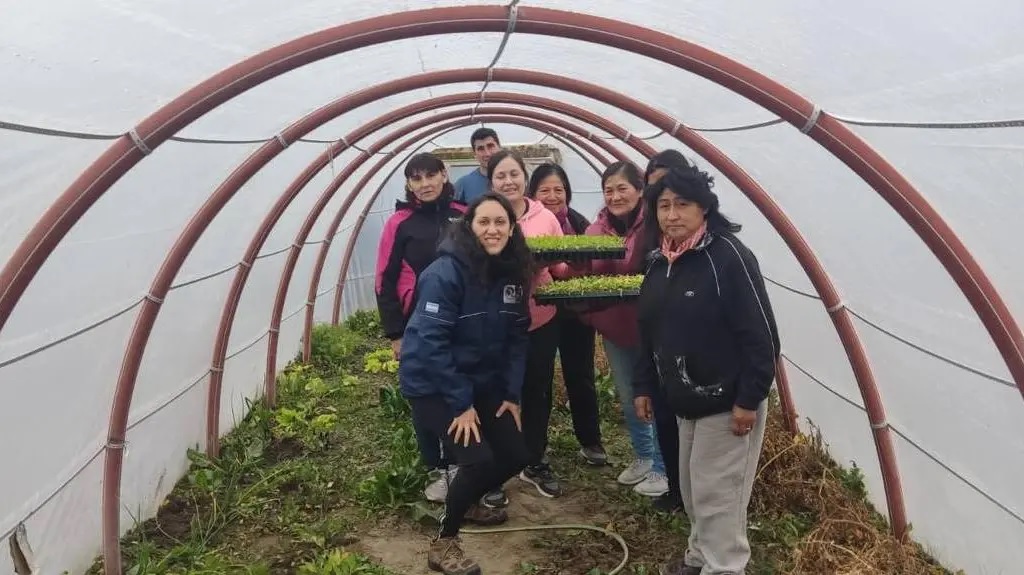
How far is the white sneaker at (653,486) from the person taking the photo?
Answer: 447 cm

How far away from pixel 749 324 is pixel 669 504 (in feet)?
6.21

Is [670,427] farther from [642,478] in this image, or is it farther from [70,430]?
[70,430]

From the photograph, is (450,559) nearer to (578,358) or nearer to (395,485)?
(395,485)

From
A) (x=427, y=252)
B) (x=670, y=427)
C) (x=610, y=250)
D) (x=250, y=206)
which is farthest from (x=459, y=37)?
(x=670, y=427)

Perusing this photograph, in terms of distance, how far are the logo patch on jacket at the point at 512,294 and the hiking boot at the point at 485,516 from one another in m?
1.48

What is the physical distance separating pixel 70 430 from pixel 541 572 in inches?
97.2

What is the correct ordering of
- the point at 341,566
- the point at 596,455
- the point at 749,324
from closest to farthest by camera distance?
the point at 749,324 → the point at 341,566 → the point at 596,455

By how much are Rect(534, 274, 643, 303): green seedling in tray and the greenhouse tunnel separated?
991 millimetres

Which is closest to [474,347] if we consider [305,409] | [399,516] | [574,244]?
[574,244]

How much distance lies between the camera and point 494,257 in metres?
3.38

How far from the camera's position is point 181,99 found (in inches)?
116

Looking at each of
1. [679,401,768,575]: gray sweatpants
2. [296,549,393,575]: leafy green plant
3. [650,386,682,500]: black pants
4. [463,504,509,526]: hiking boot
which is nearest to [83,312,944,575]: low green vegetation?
[296,549,393,575]: leafy green plant

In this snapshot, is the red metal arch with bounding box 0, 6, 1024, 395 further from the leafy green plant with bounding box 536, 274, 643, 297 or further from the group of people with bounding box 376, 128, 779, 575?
the leafy green plant with bounding box 536, 274, 643, 297

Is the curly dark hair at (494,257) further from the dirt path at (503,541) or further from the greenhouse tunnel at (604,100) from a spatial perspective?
the dirt path at (503,541)
